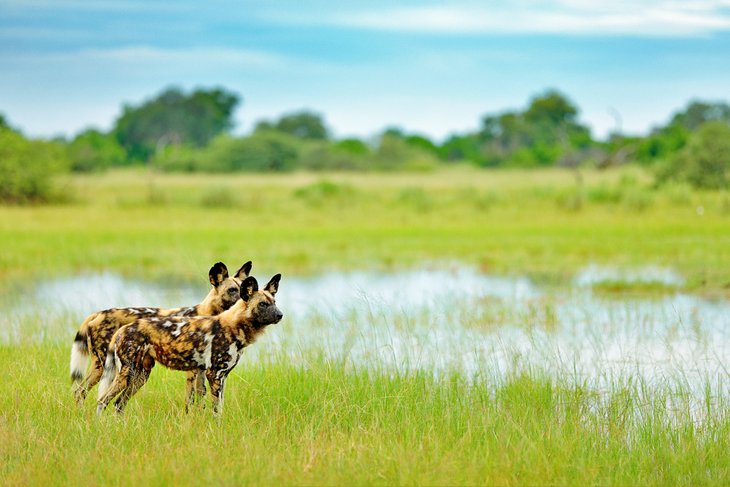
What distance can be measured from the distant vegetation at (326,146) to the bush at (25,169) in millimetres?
34

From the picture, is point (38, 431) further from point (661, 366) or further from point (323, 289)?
point (323, 289)

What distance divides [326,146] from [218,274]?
191 feet

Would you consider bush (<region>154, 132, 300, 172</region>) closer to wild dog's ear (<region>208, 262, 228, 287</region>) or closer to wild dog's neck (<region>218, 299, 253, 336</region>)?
wild dog's ear (<region>208, 262, 228, 287</region>)

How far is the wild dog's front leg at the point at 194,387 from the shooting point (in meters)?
7.62

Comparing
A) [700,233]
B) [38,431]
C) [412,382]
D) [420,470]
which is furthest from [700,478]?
[700,233]

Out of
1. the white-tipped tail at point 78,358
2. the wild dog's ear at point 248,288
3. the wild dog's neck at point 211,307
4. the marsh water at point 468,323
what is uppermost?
the wild dog's ear at point 248,288

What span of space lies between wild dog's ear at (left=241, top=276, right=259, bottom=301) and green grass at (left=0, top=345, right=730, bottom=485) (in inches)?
37.2

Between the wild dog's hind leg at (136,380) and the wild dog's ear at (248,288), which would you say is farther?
the wild dog's hind leg at (136,380)

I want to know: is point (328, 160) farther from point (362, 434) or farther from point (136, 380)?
point (362, 434)

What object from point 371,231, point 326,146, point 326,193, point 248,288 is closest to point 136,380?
point 248,288

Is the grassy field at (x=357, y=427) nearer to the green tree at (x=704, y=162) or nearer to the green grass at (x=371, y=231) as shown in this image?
the green grass at (x=371, y=231)

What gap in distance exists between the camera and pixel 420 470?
21.4ft

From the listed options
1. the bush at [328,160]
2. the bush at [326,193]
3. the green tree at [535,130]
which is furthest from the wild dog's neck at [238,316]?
the green tree at [535,130]

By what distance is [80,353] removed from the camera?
7922 mm
